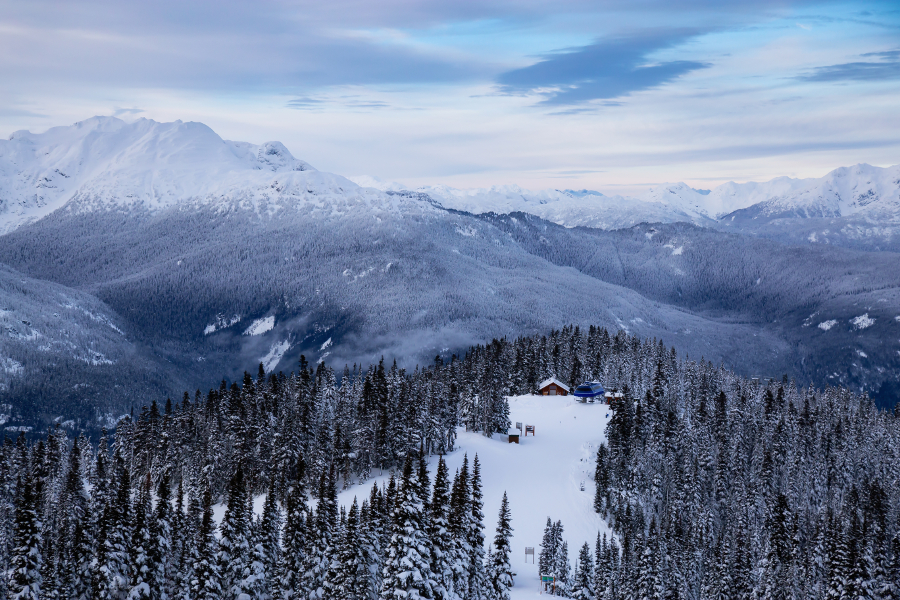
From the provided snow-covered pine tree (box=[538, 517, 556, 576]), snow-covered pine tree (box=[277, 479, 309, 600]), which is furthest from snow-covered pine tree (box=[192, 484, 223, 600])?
snow-covered pine tree (box=[538, 517, 556, 576])

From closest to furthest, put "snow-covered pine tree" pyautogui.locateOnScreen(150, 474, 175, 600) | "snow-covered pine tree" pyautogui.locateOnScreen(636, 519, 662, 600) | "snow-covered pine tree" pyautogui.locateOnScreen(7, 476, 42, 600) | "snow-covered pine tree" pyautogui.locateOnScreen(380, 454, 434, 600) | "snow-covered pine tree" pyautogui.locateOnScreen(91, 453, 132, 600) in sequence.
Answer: "snow-covered pine tree" pyautogui.locateOnScreen(380, 454, 434, 600)
"snow-covered pine tree" pyautogui.locateOnScreen(7, 476, 42, 600)
"snow-covered pine tree" pyautogui.locateOnScreen(91, 453, 132, 600)
"snow-covered pine tree" pyautogui.locateOnScreen(150, 474, 175, 600)
"snow-covered pine tree" pyautogui.locateOnScreen(636, 519, 662, 600)

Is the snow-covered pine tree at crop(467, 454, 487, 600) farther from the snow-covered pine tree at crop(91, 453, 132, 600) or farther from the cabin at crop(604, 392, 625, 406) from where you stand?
the cabin at crop(604, 392, 625, 406)

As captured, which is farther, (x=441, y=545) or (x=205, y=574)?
(x=205, y=574)

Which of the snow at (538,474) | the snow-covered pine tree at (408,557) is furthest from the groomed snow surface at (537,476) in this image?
the snow-covered pine tree at (408,557)

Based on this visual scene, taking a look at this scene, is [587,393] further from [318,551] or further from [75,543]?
[75,543]

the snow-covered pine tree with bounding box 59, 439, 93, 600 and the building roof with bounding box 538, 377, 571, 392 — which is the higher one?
the building roof with bounding box 538, 377, 571, 392

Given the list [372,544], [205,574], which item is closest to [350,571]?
[372,544]
